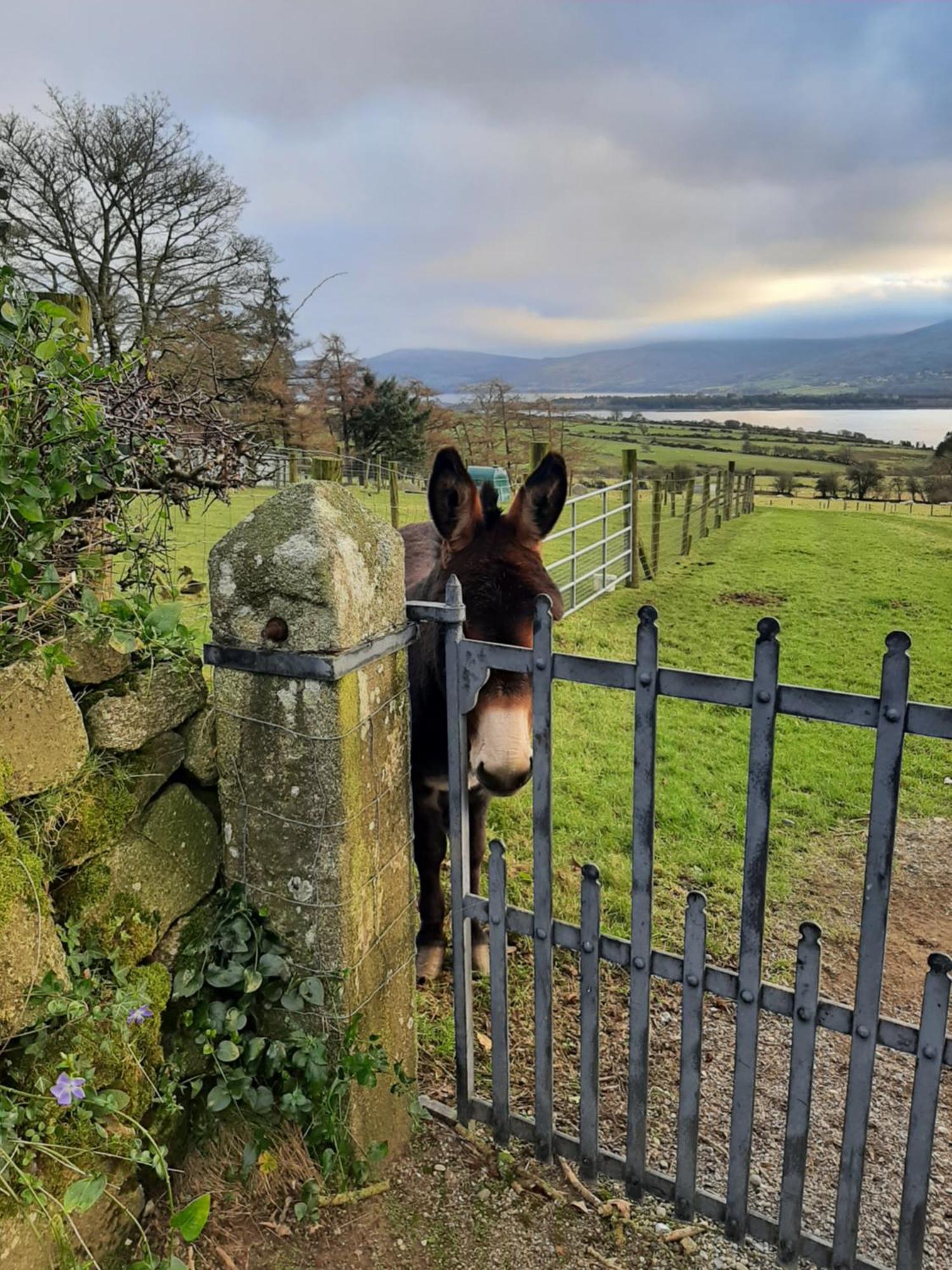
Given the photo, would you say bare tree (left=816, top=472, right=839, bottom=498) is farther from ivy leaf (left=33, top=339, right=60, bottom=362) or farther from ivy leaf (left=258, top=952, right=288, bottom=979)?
ivy leaf (left=33, top=339, right=60, bottom=362)

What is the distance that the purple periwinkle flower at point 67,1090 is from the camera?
5.72 feet

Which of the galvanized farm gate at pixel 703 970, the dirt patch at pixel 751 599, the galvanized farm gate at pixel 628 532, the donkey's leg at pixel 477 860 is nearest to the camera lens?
the galvanized farm gate at pixel 703 970

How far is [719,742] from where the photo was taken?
265 inches

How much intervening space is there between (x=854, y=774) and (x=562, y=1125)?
14.0ft

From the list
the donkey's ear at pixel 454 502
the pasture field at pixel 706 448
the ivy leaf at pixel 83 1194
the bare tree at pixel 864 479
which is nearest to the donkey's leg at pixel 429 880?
the donkey's ear at pixel 454 502

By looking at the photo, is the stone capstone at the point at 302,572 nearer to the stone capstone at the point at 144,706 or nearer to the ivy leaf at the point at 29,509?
the stone capstone at the point at 144,706

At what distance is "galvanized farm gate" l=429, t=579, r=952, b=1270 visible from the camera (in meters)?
1.92

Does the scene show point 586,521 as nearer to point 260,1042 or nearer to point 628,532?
point 628,532

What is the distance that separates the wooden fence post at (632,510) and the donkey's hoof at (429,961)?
36.0 ft

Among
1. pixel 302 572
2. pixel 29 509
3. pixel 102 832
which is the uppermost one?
pixel 29 509

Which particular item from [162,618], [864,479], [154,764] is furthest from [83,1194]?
[864,479]

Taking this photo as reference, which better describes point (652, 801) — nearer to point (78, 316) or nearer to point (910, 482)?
point (78, 316)

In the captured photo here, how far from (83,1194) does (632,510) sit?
13034mm

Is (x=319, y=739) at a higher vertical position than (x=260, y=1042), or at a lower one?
higher
